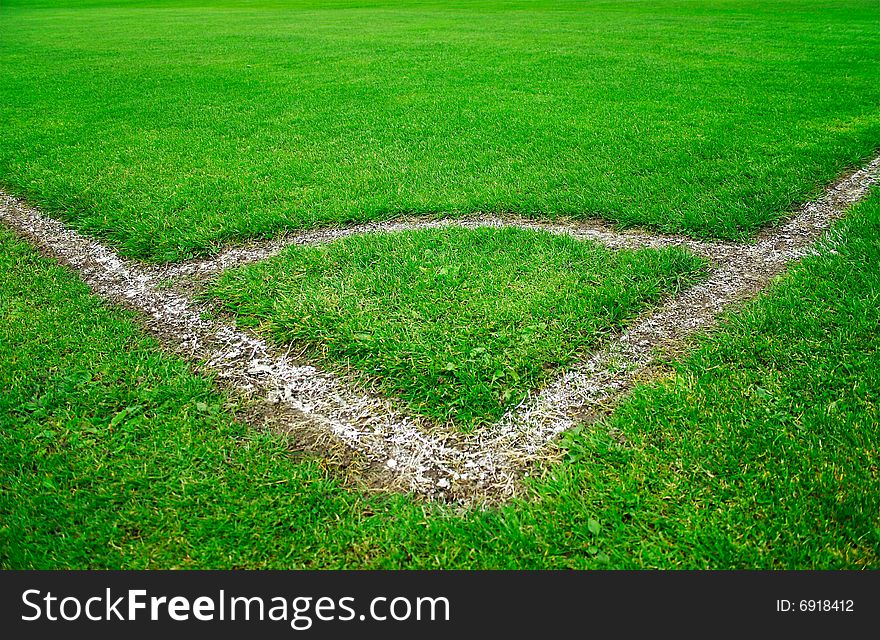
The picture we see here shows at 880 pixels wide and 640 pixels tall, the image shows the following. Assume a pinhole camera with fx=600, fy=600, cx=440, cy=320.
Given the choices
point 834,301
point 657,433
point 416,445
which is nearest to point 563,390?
point 657,433

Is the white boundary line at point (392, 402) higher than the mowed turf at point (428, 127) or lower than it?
lower

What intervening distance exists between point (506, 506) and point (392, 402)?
734 mm

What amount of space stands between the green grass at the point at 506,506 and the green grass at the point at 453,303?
49 cm

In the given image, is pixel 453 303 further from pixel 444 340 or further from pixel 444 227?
pixel 444 227

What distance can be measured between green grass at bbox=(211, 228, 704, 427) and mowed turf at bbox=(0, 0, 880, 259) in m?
0.66

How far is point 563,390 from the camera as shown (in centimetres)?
269

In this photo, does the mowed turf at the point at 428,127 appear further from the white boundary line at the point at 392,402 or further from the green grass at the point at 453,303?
the green grass at the point at 453,303

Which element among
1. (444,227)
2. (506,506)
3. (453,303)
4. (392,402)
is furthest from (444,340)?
(444,227)

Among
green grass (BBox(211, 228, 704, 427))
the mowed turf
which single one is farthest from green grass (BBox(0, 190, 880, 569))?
the mowed turf

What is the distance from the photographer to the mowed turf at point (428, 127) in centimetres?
457

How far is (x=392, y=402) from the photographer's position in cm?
266

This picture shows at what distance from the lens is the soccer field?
2.09 metres

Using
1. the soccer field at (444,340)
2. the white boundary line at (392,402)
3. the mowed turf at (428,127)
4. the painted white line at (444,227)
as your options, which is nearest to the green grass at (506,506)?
the soccer field at (444,340)

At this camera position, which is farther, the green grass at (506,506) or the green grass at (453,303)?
the green grass at (453,303)
